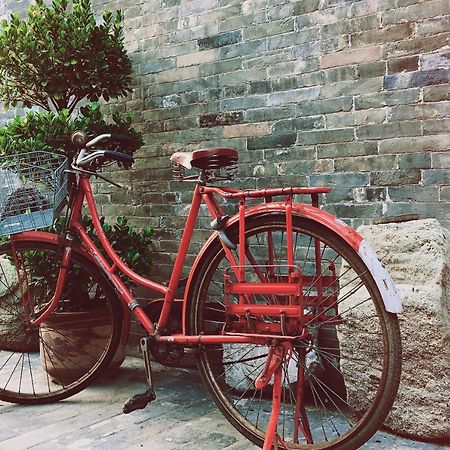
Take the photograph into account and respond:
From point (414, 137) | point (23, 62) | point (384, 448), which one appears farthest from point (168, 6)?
point (384, 448)

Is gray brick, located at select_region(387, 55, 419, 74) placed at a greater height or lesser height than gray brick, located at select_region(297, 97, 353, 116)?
greater

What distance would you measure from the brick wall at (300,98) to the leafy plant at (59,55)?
366mm

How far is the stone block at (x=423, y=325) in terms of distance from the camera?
8.59 feet

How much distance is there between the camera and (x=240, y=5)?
140 inches

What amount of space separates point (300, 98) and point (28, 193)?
149cm

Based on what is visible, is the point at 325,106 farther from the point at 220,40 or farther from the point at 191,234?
the point at 191,234

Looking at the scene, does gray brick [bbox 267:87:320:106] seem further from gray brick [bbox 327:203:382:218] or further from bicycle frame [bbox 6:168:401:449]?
bicycle frame [bbox 6:168:401:449]

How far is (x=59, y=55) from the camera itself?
3.56 m

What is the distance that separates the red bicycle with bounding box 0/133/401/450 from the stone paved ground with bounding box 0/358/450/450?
0.12 m

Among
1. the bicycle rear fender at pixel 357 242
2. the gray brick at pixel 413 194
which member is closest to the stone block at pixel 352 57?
the gray brick at pixel 413 194

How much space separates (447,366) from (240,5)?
87.7 inches

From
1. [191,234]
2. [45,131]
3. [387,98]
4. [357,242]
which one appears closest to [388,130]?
[387,98]

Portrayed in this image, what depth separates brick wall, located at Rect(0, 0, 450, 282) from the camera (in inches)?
117

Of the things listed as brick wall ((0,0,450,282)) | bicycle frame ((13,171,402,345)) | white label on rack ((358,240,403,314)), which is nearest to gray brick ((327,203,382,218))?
brick wall ((0,0,450,282))
